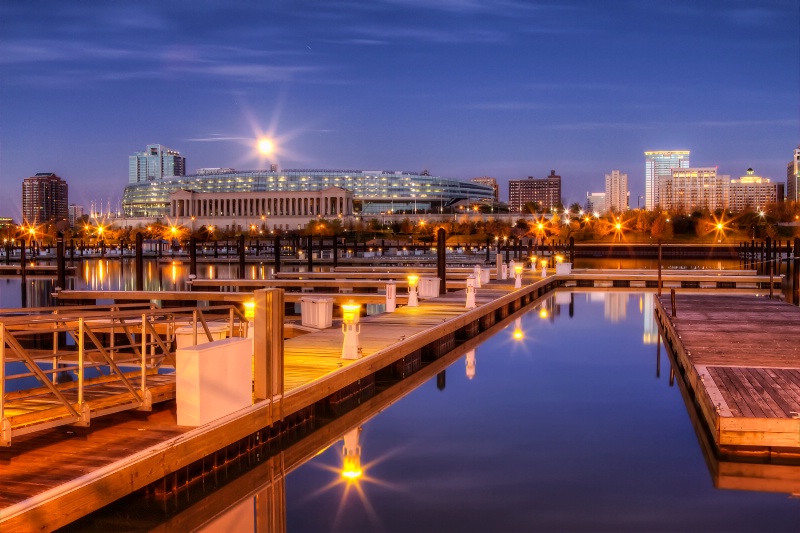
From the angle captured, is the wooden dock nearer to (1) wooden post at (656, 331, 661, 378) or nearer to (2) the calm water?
(2) the calm water

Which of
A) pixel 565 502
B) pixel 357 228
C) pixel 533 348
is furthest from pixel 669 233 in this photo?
pixel 565 502

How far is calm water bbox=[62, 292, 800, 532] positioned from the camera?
8.66m

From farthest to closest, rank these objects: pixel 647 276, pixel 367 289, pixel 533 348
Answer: pixel 647 276
pixel 367 289
pixel 533 348

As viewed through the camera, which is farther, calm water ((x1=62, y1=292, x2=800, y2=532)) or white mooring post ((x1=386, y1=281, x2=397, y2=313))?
white mooring post ((x1=386, y1=281, x2=397, y2=313))

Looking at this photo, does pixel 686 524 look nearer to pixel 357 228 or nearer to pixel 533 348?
pixel 533 348

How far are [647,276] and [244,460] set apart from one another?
111 ft

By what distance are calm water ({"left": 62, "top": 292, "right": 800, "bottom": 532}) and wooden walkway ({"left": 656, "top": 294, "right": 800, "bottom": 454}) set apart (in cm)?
71

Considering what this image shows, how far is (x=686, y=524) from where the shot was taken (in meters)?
8.59

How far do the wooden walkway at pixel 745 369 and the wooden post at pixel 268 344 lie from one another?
520cm

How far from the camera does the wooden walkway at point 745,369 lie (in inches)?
383

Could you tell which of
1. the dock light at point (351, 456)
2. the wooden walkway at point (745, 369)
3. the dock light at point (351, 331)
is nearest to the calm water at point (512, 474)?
the dock light at point (351, 456)

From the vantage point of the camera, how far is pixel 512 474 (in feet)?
34.0

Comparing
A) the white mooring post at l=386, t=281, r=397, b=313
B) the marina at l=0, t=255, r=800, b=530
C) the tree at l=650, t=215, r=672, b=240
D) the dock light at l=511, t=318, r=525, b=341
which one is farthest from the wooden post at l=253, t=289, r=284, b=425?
the tree at l=650, t=215, r=672, b=240

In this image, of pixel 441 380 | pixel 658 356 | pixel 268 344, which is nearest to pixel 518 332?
pixel 658 356
